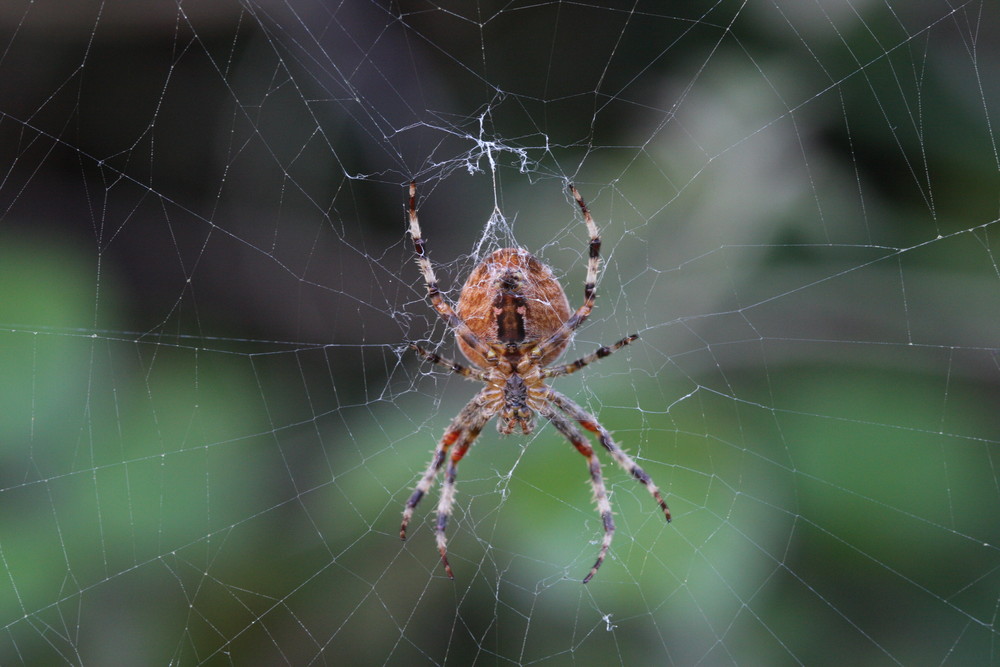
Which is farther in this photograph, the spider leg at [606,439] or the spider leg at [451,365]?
the spider leg at [606,439]

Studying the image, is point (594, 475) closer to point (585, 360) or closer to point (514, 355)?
point (585, 360)

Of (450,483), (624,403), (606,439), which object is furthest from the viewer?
(450,483)

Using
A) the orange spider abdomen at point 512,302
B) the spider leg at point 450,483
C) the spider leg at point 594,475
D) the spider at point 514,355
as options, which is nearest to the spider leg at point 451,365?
the spider at point 514,355

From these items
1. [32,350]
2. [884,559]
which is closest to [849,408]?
[884,559]

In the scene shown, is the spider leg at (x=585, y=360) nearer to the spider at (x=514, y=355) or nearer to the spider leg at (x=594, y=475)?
the spider at (x=514, y=355)

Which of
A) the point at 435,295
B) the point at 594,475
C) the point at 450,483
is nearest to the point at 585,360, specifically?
the point at 594,475

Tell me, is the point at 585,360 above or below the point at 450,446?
above

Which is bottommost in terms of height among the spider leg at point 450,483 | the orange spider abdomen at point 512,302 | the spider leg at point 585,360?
the spider leg at point 450,483

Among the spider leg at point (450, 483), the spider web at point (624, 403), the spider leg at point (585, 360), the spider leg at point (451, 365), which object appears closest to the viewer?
the spider leg at point (451, 365)
